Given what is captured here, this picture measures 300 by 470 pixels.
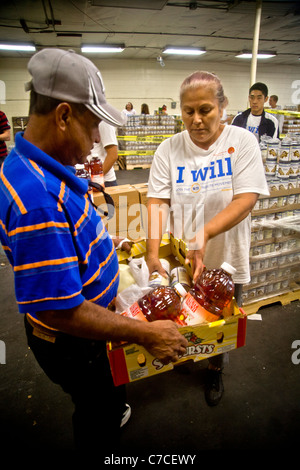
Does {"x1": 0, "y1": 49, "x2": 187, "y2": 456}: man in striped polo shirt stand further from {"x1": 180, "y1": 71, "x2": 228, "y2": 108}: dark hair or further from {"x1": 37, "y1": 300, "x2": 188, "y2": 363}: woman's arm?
{"x1": 180, "y1": 71, "x2": 228, "y2": 108}: dark hair

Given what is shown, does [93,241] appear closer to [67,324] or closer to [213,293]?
[67,324]

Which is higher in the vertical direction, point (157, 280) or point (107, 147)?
point (107, 147)

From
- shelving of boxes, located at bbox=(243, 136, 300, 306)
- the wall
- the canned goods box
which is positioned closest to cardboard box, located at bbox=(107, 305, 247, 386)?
the canned goods box

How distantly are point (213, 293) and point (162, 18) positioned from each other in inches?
341

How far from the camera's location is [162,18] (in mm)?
7504

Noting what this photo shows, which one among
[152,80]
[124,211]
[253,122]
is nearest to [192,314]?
[124,211]

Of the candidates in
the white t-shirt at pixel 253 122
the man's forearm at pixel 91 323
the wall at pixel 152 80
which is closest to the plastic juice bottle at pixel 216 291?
the man's forearm at pixel 91 323

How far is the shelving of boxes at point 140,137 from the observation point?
10320mm

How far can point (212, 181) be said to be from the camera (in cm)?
169

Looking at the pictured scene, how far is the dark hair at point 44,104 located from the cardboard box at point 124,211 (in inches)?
91.4

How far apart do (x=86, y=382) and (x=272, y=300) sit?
2354 mm

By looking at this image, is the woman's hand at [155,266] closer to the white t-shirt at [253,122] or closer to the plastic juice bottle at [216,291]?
the plastic juice bottle at [216,291]

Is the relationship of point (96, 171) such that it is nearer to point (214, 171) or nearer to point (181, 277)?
point (214, 171)

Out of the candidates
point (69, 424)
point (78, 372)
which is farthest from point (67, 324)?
point (69, 424)
